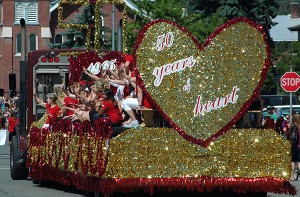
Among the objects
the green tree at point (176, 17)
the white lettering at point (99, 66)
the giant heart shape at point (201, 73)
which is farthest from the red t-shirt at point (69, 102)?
the green tree at point (176, 17)

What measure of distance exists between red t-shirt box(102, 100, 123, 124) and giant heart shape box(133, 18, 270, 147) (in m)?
1.23

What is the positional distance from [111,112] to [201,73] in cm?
180

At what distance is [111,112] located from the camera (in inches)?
665

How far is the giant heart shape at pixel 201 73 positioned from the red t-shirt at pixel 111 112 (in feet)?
4.03

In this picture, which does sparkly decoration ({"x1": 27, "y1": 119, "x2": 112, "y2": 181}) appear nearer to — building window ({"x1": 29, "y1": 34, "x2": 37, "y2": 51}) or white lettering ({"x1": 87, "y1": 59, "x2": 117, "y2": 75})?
white lettering ({"x1": 87, "y1": 59, "x2": 117, "y2": 75})

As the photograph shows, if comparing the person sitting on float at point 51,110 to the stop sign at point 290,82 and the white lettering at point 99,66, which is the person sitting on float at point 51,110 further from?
the stop sign at point 290,82

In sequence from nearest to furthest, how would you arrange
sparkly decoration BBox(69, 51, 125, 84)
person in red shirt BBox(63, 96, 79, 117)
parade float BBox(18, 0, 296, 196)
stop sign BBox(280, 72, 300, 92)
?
parade float BBox(18, 0, 296, 196) < person in red shirt BBox(63, 96, 79, 117) < sparkly decoration BBox(69, 51, 125, 84) < stop sign BBox(280, 72, 300, 92)

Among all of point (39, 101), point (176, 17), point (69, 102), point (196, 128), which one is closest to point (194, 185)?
point (196, 128)

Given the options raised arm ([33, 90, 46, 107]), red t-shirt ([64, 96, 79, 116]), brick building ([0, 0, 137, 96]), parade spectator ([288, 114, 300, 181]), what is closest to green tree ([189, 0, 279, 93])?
parade spectator ([288, 114, 300, 181])

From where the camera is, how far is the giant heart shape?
15.7 metres

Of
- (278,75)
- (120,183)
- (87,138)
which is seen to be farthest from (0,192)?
(278,75)

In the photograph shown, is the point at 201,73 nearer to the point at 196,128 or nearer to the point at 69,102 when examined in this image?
the point at 196,128

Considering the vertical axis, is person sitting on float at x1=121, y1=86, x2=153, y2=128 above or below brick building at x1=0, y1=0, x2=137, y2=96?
below

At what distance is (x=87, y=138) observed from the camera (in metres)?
16.8
